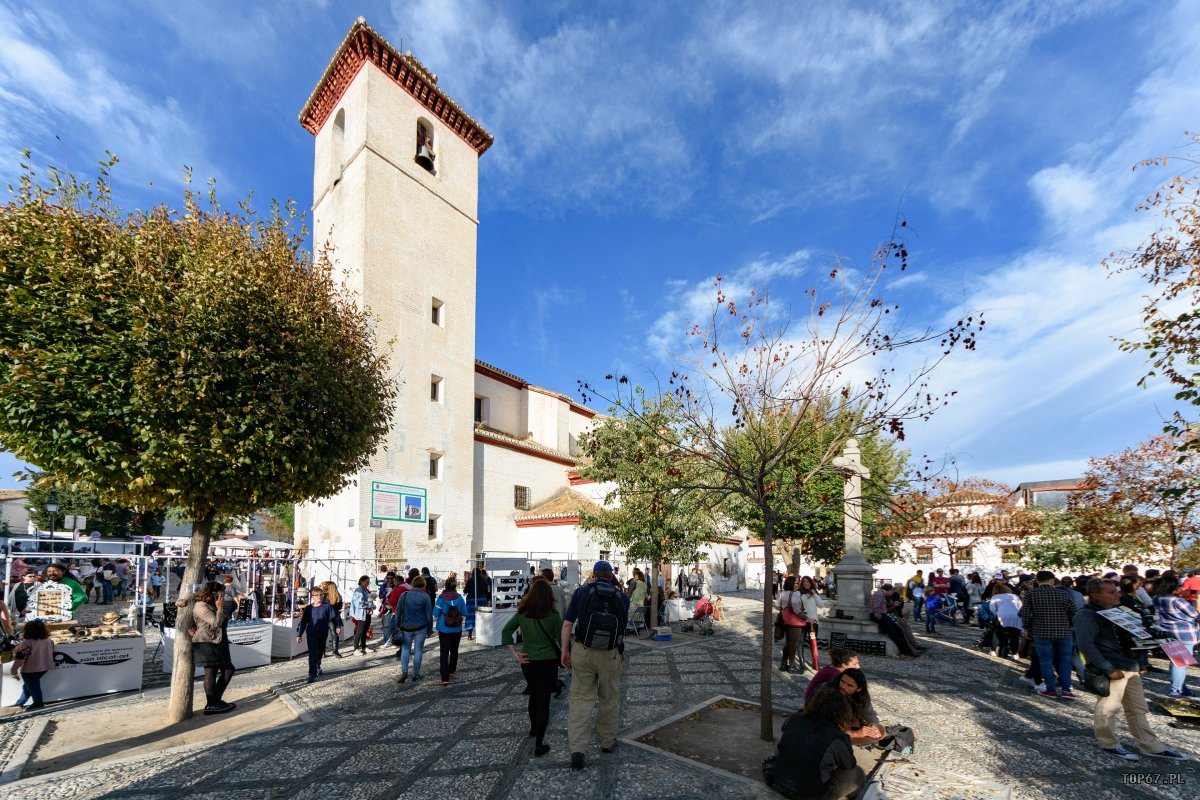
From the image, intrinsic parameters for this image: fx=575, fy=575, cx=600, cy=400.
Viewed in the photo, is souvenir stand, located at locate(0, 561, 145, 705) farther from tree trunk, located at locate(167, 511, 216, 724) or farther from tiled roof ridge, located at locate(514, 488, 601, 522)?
tiled roof ridge, located at locate(514, 488, 601, 522)

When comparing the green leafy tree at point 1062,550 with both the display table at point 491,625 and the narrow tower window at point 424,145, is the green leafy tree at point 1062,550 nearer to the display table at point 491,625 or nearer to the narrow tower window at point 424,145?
the display table at point 491,625

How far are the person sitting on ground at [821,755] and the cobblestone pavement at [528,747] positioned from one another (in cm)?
83

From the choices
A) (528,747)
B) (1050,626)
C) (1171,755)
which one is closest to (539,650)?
(528,747)

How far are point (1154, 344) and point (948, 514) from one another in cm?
2669

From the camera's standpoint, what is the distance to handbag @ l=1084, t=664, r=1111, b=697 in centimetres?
601

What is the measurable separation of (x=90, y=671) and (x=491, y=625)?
7.34m

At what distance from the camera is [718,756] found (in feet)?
19.5

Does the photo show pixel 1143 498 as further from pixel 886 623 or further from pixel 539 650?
pixel 539 650

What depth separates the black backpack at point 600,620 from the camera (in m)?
5.77

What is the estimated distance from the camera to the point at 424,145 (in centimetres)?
2491

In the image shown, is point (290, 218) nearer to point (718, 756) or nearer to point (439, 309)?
point (718, 756)

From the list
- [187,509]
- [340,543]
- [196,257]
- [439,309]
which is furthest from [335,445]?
[439,309]

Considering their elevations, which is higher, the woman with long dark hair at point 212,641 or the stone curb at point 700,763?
the woman with long dark hair at point 212,641

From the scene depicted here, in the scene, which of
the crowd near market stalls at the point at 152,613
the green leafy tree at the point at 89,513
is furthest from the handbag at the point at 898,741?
the green leafy tree at the point at 89,513
